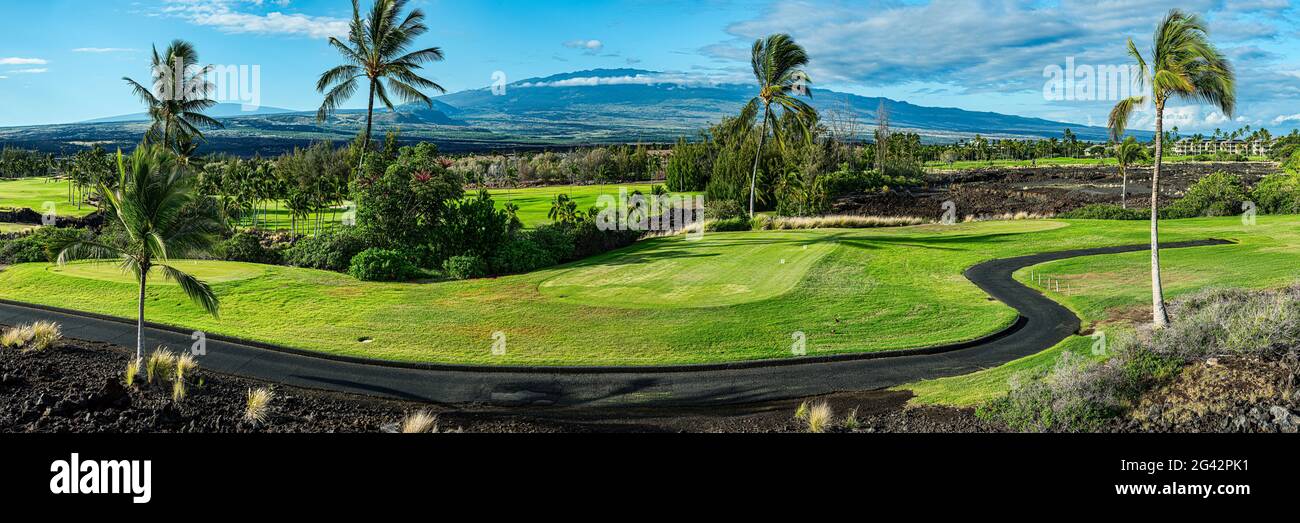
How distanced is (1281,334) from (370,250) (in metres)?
27.0

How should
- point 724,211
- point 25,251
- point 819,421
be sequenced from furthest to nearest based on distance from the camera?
1. point 724,211
2. point 25,251
3. point 819,421

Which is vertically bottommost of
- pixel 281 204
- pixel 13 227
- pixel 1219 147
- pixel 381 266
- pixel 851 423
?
pixel 851 423

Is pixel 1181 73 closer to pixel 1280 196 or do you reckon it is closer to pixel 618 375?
pixel 618 375

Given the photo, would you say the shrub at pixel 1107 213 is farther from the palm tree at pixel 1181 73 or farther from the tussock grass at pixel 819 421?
the tussock grass at pixel 819 421

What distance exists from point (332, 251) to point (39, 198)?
172 ft

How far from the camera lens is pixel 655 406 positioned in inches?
600

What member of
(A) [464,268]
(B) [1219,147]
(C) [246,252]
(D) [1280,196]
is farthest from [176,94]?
(B) [1219,147]

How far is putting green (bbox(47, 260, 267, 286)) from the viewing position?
26750 millimetres

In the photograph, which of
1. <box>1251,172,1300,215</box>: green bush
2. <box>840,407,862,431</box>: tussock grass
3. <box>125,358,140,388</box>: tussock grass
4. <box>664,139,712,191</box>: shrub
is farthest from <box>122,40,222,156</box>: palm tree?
<box>1251,172,1300,215</box>: green bush

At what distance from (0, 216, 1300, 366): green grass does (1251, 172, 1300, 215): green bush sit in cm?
1144

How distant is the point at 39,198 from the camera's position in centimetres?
6488
